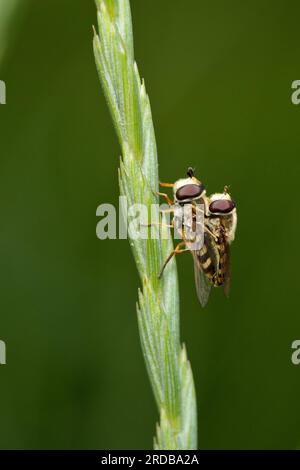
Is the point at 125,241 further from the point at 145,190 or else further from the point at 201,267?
the point at 145,190

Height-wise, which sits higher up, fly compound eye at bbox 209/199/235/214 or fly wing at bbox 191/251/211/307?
fly compound eye at bbox 209/199/235/214

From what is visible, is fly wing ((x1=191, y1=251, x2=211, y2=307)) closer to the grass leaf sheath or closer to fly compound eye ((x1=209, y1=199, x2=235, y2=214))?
fly compound eye ((x1=209, y1=199, x2=235, y2=214))

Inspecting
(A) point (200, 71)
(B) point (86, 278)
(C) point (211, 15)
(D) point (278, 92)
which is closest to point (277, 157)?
(D) point (278, 92)

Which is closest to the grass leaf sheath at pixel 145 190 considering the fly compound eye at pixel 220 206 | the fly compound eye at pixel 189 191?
the fly compound eye at pixel 189 191

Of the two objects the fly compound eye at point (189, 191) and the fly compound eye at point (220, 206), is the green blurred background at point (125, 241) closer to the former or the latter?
the fly compound eye at point (220, 206)

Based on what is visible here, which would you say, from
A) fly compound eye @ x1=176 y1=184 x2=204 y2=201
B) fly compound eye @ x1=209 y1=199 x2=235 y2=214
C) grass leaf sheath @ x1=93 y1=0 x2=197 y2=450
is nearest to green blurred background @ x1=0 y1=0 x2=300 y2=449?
fly compound eye @ x1=209 y1=199 x2=235 y2=214
